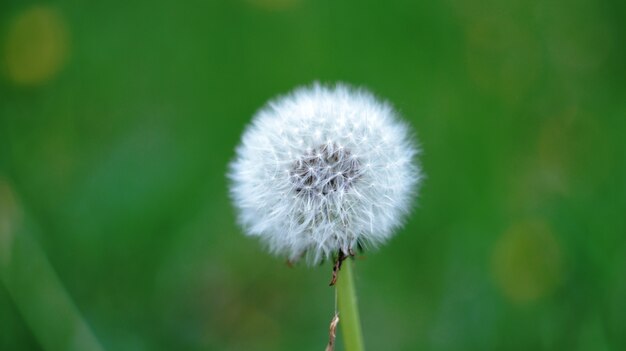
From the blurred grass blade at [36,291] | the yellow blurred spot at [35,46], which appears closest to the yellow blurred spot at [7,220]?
the blurred grass blade at [36,291]

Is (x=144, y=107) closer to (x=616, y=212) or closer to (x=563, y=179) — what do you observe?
(x=563, y=179)

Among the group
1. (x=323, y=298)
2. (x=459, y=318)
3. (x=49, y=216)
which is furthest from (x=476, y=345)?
(x=49, y=216)

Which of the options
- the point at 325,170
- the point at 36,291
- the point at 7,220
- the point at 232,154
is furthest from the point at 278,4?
the point at 325,170

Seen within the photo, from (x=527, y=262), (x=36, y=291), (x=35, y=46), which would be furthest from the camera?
(x=35, y=46)

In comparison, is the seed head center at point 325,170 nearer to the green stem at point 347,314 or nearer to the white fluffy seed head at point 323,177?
the white fluffy seed head at point 323,177

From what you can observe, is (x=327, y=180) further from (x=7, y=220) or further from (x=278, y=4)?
(x=278, y=4)

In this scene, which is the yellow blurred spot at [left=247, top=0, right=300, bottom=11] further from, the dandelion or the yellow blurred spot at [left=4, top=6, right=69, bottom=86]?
the dandelion
